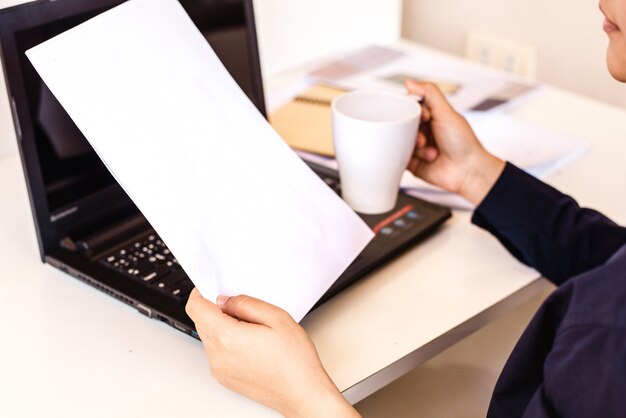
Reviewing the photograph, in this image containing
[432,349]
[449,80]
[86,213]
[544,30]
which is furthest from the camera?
[544,30]

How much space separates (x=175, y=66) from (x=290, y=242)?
0.18 metres

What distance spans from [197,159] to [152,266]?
0.47ft

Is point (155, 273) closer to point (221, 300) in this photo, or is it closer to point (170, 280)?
point (170, 280)

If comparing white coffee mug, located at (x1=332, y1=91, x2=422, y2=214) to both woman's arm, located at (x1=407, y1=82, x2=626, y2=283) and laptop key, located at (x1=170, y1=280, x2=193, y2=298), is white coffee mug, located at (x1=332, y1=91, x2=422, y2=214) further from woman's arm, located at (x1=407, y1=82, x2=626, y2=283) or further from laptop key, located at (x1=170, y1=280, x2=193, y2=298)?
laptop key, located at (x1=170, y1=280, x2=193, y2=298)

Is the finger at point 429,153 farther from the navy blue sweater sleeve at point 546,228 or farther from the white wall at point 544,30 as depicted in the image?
the white wall at point 544,30

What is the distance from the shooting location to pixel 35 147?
73cm

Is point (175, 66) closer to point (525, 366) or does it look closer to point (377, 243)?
point (377, 243)

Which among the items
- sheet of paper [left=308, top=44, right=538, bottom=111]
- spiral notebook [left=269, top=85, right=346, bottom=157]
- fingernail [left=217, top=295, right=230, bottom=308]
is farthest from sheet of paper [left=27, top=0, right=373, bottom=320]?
sheet of paper [left=308, top=44, right=538, bottom=111]

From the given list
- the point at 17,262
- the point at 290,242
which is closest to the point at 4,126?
the point at 17,262

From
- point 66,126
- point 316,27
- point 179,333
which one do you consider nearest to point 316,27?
point 316,27

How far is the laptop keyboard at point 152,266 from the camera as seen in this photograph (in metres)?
0.71

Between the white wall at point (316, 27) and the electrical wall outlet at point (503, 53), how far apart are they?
0.68 feet

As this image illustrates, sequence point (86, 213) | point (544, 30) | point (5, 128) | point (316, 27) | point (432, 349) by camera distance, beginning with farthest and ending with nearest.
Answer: point (544, 30), point (316, 27), point (5, 128), point (86, 213), point (432, 349)

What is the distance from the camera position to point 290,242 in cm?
67
